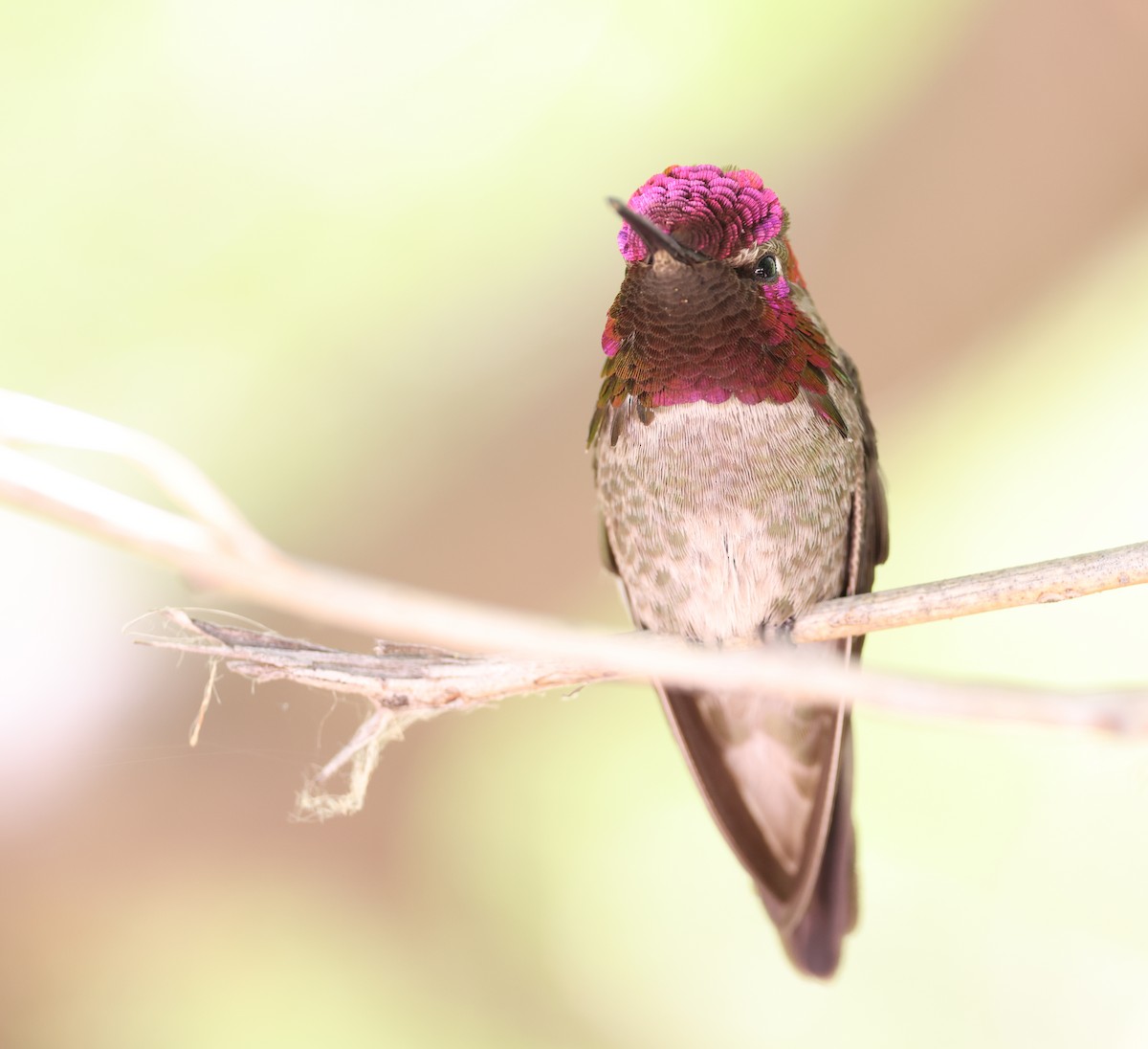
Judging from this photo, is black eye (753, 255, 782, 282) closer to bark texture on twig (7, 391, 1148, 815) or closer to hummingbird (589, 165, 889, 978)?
hummingbird (589, 165, 889, 978)

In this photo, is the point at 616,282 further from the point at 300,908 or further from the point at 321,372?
the point at 300,908

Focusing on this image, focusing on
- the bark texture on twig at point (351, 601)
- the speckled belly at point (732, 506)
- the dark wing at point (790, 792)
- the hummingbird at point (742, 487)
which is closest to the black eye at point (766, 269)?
the hummingbird at point (742, 487)

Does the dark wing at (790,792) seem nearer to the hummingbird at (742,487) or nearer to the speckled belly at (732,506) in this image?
the hummingbird at (742,487)

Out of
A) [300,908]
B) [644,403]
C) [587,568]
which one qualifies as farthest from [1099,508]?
[300,908]

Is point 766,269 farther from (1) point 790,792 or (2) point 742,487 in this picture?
(1) point 790,792

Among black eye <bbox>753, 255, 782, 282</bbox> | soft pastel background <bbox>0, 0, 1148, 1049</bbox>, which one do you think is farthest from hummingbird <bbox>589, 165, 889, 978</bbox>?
soft pastel background <bbox>0, 0, 1148, 1049</bbox>

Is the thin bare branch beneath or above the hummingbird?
beneath

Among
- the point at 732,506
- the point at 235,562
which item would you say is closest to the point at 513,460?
the point at 732,506
